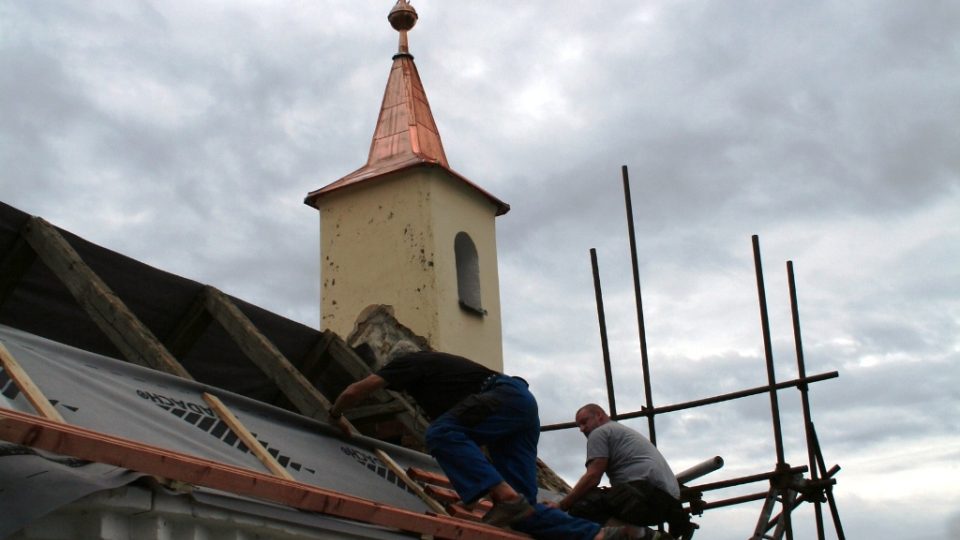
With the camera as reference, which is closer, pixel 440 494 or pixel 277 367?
pixel 440 494

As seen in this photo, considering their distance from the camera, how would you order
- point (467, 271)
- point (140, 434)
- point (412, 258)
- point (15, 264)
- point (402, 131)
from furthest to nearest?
point (402, 131) → point (467, 271) → point (412, 258) → point (15, 264) → point (140, 434)

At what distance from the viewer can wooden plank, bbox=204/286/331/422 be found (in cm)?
657

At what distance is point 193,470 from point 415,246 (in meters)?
8.39

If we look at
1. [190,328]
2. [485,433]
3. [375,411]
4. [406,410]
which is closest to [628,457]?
[485,433]

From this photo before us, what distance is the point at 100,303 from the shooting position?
5891mm

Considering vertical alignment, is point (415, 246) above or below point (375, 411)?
above

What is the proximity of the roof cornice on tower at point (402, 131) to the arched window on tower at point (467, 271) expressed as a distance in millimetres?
703

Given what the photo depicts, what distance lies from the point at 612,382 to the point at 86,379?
631 cm

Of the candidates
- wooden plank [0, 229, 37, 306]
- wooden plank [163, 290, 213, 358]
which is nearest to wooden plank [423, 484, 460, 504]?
wooden plank [163, 290, 213, 358]

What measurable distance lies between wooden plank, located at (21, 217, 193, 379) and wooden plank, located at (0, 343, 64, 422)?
1085 mm

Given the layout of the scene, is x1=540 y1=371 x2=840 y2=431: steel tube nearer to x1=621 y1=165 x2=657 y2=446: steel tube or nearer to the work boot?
x1=621 y1=165 x2=657 y2=446: steel tube

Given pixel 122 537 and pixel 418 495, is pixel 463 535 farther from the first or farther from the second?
pixel 122 537

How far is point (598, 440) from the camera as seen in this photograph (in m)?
6.64

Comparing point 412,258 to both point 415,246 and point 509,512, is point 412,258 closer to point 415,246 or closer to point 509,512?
point 415,246
